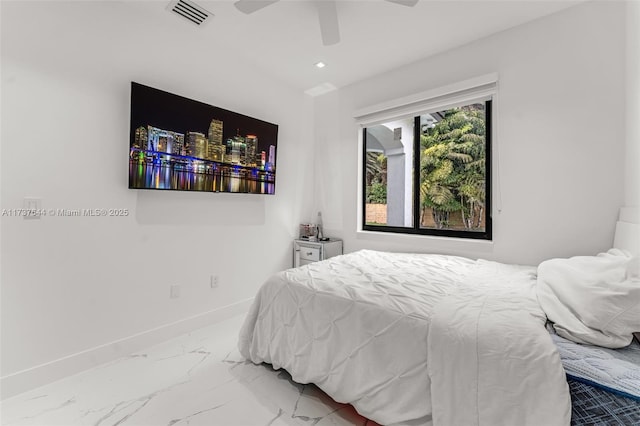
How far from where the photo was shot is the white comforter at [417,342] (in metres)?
0.98

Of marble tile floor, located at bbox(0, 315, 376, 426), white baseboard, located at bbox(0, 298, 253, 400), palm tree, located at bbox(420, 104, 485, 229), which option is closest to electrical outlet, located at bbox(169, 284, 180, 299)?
white baseboard, located at bbox(0, 298, 253, 400)

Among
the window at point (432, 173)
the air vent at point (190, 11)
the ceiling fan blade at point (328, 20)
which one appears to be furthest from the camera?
the window at point (432, 173)

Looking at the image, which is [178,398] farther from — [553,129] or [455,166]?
[553,129]

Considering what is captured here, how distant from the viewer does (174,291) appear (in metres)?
2.37

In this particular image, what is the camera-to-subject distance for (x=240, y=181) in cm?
273

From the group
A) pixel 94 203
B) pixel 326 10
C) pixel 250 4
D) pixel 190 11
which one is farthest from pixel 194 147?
pixel 326 10

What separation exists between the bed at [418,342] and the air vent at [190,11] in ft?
6.83

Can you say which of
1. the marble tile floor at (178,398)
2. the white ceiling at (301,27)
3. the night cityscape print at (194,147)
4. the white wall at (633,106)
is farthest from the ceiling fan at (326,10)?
the marble tile floor at (178,398)

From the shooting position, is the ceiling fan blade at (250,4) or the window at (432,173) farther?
the window at (432,173)

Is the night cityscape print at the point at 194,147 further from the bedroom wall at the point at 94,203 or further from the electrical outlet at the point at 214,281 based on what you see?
the electrical outlet at the point at 214,281

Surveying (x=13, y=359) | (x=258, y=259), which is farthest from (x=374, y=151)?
(x=13, y=359)

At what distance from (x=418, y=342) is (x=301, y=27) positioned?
8.11 ft

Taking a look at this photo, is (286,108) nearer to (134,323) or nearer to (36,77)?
(36,77)

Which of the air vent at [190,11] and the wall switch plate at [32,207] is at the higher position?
the air vent at [190,11]
